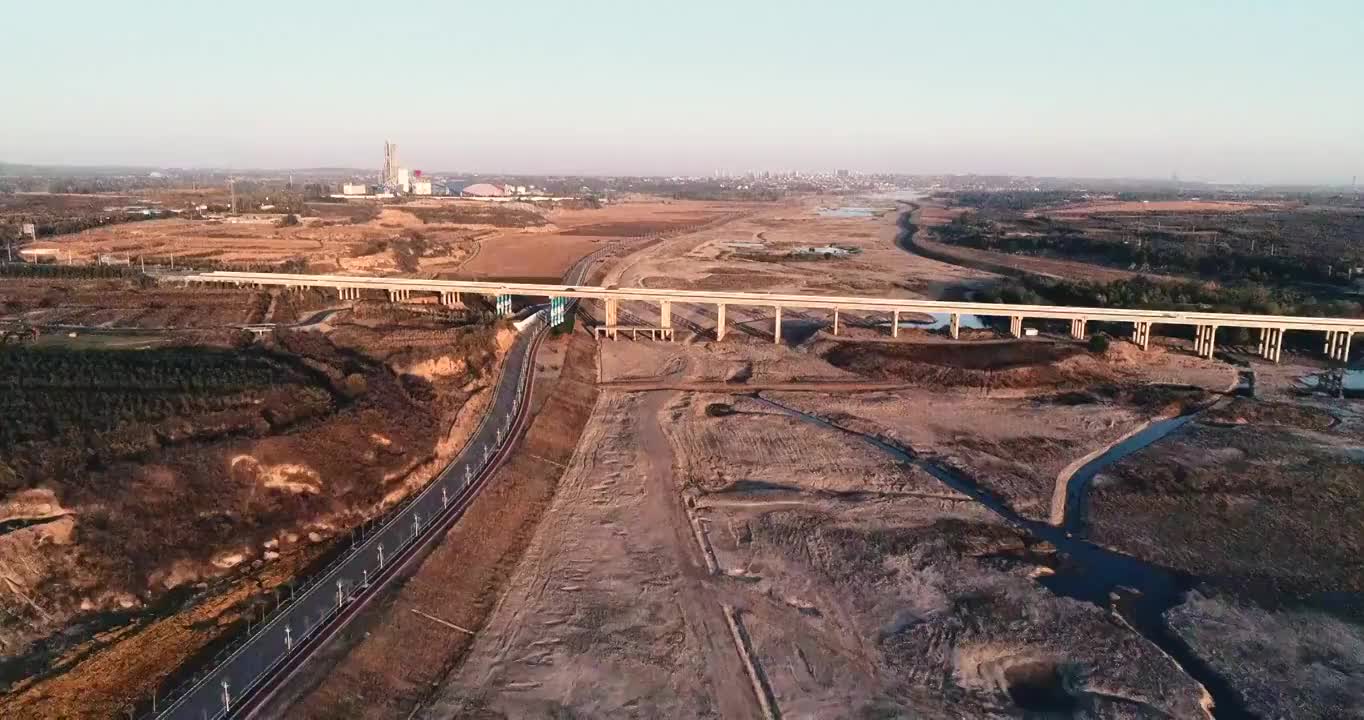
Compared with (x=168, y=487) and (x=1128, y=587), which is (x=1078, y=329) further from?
(x=168, y=487)

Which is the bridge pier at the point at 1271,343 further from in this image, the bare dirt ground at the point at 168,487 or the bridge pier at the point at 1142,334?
the bare dirt ground at the point at 168,487

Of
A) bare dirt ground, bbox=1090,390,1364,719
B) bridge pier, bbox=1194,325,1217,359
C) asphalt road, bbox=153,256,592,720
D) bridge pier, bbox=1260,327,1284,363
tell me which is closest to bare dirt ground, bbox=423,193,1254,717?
bare dirt ground, bbox=1090,390,1364,719

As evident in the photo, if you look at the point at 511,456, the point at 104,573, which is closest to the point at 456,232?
the point at 511,456

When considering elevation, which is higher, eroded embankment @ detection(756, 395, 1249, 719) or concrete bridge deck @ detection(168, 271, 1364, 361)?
concrete bridge deck @ detection(168, 271, 1364, 361)

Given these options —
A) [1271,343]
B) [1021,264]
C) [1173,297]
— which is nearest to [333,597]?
[1271,343]

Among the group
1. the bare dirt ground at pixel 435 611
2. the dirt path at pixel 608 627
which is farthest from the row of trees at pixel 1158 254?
the bare dirt ground at pixel 435 611

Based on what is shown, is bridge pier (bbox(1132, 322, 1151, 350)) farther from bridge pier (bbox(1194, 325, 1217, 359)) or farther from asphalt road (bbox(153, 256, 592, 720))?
asphalt road (bbox(153, 256, 592, 720))
